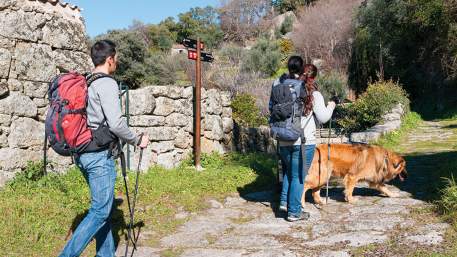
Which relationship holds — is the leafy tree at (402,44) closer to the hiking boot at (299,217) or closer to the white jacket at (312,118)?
the white jacket at (312,118)

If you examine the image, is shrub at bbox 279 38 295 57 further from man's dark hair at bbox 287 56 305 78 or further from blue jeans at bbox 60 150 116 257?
blue jeans at bbox 60 150 116 257

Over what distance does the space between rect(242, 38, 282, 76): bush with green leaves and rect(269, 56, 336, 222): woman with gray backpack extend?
21292 mm

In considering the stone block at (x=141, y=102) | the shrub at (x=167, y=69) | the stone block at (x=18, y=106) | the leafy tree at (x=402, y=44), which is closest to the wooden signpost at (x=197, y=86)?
the stone block at (x=141, y=102)

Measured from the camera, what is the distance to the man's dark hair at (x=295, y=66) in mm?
4918

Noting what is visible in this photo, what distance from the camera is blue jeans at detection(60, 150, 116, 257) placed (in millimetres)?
3471

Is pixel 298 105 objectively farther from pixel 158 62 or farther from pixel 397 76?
pixel 158 62

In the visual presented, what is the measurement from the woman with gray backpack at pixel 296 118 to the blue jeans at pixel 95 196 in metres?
1.99

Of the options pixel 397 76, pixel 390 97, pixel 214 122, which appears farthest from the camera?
pixel 397 76

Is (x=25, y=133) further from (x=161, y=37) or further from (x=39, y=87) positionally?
(x=161, y=37)

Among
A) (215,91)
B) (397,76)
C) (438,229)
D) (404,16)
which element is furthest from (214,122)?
(397,76)

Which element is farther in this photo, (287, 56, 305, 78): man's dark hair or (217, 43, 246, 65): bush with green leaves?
(217, 43, 246, 65): bush with green leaves

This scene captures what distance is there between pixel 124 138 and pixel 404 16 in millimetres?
19071

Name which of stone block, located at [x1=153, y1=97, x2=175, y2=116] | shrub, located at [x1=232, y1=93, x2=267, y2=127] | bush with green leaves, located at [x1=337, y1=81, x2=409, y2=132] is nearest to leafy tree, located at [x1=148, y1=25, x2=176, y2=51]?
bush with green leaves, located at [x1=337, y1=81, x2=409, y2=132]

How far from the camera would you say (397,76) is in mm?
22422
